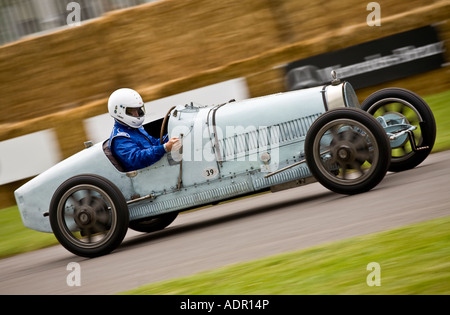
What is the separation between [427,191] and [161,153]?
253 cm

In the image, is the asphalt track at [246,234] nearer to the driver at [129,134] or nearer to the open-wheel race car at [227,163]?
the open-wheel race car at [227,163]

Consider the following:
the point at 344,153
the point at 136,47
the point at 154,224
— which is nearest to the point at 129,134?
the point at 154,224

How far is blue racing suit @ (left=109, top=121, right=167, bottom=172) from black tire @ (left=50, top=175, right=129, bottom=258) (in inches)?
15.0

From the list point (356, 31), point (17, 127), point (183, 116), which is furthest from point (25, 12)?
point (183, 116)

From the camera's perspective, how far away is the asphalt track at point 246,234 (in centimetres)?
535

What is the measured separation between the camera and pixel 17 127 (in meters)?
12.2

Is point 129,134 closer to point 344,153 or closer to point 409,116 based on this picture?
point 344,153

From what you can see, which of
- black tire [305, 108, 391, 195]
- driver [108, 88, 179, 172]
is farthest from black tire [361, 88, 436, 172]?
driver [108, 88, 179, 172]

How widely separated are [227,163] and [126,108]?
1.20m

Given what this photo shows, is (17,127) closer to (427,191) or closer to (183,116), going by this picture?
(183,116)

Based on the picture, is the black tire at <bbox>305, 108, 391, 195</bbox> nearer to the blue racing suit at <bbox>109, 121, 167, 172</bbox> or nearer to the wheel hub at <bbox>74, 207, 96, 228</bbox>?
the blue racing suit at <bbox>109, 121, 167, 172</bbox>

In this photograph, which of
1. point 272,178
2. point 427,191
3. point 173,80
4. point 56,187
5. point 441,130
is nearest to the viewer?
point 427,191

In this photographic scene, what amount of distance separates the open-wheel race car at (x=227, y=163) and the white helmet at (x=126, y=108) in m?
0.29

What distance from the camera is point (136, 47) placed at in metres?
12.5
